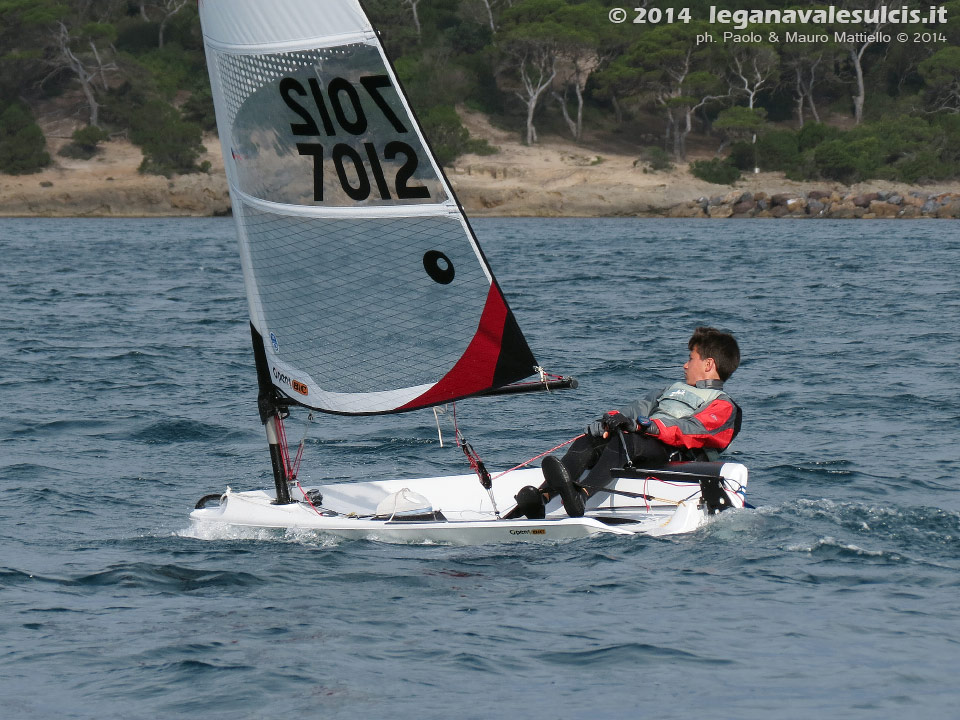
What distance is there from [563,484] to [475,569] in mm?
832

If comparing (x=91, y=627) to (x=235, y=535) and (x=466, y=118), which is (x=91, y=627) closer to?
(x=235, y=535)

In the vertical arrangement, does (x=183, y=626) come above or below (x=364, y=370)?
below

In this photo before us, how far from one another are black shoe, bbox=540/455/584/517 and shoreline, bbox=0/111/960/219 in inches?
1973

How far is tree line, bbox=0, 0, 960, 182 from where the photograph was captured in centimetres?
6488

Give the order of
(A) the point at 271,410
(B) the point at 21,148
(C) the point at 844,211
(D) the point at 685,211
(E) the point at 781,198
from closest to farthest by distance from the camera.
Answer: (A) the point at 271,410 → (C) the point at 844,211 → (E) the point at 781,198 → (D) the point at 685,211 → (B) the point at 21,148

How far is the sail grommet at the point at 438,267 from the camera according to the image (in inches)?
319

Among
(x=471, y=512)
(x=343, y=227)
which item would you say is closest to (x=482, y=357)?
(x=343, y=227)

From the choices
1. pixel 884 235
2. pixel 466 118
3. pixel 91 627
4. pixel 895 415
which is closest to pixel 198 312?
pixel 895 415

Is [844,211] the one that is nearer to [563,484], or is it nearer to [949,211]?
[949,211]

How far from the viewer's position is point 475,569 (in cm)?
754

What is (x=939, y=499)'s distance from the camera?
9.34m

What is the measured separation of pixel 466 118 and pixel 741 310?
49.6 metres

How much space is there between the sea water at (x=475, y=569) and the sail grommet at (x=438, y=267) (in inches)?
65.3

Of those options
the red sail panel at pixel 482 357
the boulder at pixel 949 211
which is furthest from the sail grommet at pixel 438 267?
the boulder at pixel 949 211
